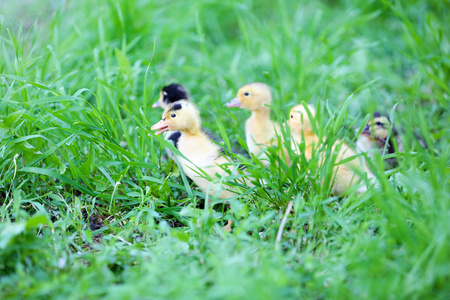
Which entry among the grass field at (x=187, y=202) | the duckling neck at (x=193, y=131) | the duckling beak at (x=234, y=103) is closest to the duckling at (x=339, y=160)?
the grass field at (x=187, y=202)

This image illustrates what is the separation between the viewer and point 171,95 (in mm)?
4016

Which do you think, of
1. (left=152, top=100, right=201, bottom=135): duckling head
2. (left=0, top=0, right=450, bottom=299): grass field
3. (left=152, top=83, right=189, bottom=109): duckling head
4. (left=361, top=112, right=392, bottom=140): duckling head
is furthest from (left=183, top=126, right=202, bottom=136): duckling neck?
(left=361, top=112, right=392, bottom=140): duckling head

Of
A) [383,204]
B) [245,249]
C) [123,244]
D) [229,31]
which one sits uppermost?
[229,31]

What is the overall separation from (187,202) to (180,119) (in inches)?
26.4

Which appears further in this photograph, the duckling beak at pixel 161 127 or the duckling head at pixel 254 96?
the duckling head at pixel 254 96

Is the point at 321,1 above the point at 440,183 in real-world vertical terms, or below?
above

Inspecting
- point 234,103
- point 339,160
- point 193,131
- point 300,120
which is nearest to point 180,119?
point 193,131

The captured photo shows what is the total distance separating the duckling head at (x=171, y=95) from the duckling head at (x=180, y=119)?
69 cm

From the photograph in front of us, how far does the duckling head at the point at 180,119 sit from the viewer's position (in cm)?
324

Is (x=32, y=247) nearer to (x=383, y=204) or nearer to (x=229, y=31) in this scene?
(x=383, y=204)

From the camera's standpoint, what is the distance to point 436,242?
1.87 m

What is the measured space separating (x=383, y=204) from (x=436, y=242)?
1.06ft

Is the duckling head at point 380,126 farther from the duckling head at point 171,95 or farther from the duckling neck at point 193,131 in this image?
the duckling head at point 171,95

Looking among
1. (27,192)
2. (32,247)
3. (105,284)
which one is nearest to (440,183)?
(105,284)
